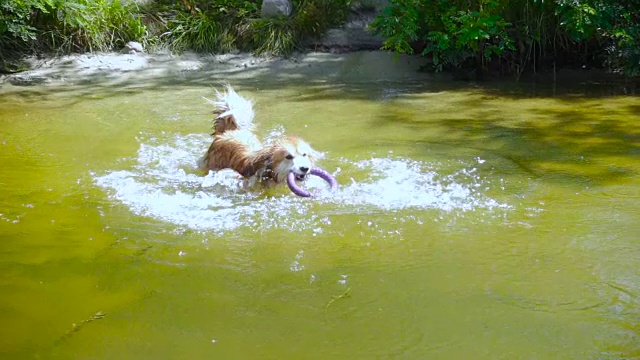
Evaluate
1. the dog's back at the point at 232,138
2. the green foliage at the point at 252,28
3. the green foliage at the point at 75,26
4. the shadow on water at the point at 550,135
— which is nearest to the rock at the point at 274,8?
the green foliage at the point at 252,28

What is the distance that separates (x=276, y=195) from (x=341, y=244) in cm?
116

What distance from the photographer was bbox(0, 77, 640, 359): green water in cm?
305

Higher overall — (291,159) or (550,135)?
(291,159)

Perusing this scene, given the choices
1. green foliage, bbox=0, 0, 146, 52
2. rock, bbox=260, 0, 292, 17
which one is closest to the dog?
rock, bbox=260, 0, 292, 17

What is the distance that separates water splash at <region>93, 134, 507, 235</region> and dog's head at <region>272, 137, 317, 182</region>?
16 cm

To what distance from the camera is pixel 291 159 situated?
203 inches

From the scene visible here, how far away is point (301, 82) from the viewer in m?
9.16

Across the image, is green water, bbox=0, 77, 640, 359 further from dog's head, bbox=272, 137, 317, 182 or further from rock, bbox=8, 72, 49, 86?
rock, bbox=8, 72, 49, 86

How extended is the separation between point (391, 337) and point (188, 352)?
843mm

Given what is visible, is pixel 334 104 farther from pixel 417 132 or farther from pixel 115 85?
pixel 115 85

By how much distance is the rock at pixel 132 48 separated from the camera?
10312mm

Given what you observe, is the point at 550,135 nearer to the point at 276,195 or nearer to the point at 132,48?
the point at 276,195

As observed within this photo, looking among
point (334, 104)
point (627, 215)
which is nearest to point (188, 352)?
point (627, 215)

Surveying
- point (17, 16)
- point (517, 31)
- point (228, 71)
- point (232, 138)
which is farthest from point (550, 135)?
point (17, 16)
